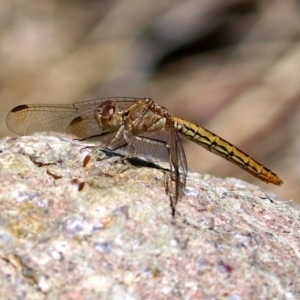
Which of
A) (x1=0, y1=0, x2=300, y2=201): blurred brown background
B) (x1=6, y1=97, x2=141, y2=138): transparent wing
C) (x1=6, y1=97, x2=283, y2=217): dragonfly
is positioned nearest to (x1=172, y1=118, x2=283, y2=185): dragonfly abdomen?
(x1=6, y1=97, x2=283, y2=217): dragonfly

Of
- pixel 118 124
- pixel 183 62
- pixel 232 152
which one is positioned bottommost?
pixel 118 124

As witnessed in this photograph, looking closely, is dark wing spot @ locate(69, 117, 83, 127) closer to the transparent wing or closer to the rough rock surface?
the transparent wing

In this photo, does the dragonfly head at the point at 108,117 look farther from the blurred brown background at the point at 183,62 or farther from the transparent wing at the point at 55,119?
the blurred brown background at the point at 183,62

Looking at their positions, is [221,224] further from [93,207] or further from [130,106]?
[130,106]

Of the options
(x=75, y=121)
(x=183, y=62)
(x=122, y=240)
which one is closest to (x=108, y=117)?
(x=75, y=121)

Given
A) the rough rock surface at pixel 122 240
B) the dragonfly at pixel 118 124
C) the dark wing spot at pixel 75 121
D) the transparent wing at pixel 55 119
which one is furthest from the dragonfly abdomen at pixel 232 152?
the rough rock surface at pixel 122 240

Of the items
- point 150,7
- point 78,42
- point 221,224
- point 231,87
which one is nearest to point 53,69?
point 78,42

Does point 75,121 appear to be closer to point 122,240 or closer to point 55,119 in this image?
point 55,119
